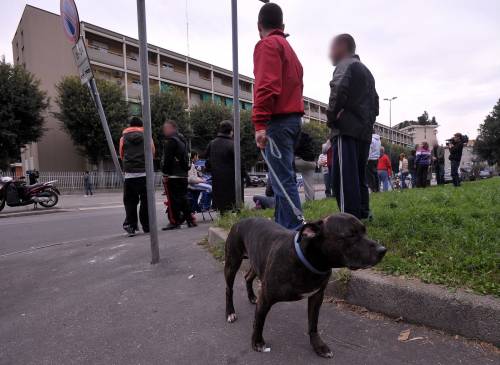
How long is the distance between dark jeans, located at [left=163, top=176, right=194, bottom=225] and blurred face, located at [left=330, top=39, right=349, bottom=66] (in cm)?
370

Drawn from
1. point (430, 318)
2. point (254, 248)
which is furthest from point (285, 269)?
point (430, 318)

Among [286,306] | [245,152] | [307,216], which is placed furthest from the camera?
[245,152]

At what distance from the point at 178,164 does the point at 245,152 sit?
31857 millimetres

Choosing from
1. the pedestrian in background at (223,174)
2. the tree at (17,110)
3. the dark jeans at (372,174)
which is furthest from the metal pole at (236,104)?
the tree at (17,110)

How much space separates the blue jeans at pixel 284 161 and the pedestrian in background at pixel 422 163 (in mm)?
10854

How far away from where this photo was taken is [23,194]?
12445mm

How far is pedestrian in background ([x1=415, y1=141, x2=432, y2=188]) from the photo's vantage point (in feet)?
41.8

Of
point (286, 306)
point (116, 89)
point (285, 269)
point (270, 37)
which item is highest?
point (116, 89)

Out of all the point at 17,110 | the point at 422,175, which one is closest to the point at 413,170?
the point at 422,175

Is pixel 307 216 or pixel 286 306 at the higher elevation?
pixel 307 216

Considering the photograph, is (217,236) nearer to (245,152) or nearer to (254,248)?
(254,248)

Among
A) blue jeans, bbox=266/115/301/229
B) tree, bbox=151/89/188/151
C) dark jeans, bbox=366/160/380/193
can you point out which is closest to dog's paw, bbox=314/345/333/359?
blue jeans, bbox=266/115/301/229

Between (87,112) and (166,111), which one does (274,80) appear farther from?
(166,111)

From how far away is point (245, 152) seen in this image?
3822 cm
